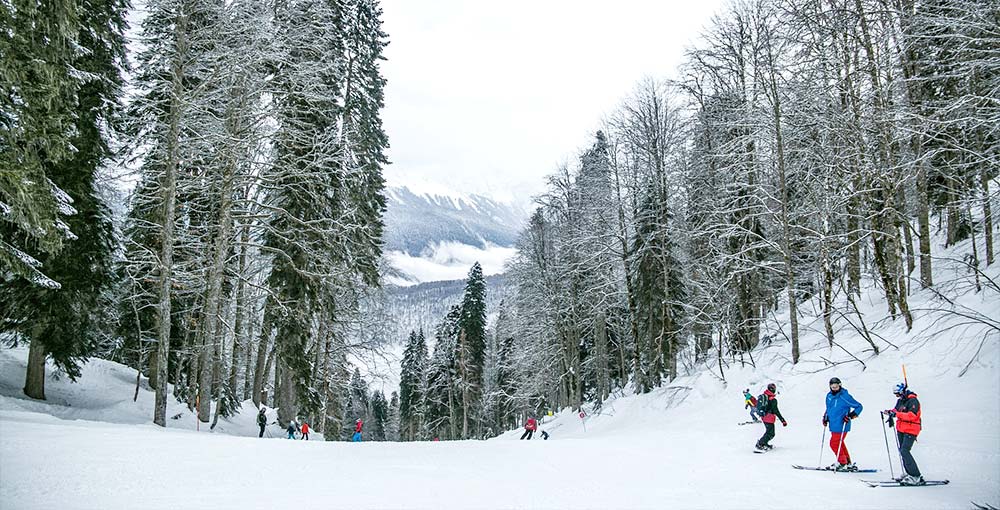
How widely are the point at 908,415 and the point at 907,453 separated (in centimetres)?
59

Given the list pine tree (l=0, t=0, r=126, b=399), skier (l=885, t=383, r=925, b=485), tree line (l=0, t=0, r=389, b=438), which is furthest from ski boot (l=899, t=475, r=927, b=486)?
pine tree (l=0, t=0, r=126, b=399)

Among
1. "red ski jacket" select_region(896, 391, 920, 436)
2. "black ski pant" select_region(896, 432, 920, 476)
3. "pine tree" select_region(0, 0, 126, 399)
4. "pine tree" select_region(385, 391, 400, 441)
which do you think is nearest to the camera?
"black ski pant" select_region(896, 432, 920, 476)

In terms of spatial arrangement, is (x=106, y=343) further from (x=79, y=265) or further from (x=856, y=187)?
(x=856, y=187)

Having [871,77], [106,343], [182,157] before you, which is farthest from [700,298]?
[106,343]

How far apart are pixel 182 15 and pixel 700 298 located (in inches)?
904

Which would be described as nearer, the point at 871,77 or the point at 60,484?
the point at 60,484

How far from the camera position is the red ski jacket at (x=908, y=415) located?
8320 millimetres

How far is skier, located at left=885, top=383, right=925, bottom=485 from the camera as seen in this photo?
8.07 meters

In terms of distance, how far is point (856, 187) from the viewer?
17.1 m

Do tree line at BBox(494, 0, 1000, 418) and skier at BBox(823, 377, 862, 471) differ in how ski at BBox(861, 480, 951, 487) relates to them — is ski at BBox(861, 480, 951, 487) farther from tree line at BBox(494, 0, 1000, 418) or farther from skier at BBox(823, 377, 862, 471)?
tree line at BBox(494, 0, 1000, 418)

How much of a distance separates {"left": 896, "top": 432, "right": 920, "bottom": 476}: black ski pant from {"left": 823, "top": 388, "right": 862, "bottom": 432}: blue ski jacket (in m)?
1.40

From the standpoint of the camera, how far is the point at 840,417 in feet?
33.0

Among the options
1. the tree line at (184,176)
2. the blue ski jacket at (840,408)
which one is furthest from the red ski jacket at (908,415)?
the tree line at (184,176)

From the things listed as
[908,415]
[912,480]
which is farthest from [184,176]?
[912,480]
